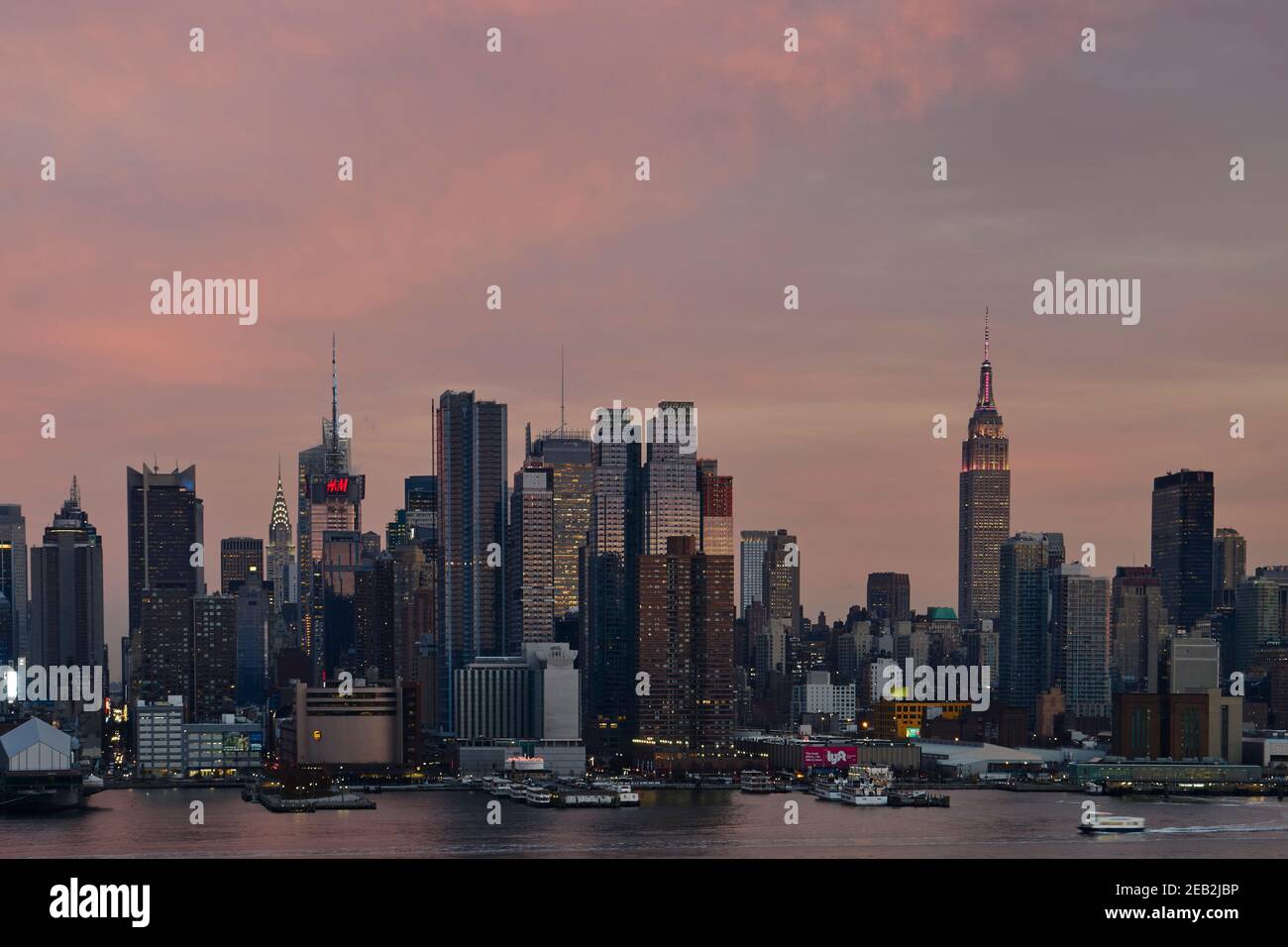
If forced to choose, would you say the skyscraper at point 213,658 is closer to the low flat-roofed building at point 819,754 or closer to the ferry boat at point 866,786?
the low flat-roofed building at point 819,754

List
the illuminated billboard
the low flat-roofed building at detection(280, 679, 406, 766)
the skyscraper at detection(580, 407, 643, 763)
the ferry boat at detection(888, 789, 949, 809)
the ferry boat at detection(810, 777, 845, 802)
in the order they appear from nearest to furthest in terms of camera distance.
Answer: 1. the ferry boat at detection(888, 789, 949, 809)
2. the ferry boat at detection(810, 777, 845, 802)
3. the low flat-roofed building at detection(280, 679, 406, 766)
4. the illuminated billboard
5. the skyscraper at detection(580, 407, 643, 763)

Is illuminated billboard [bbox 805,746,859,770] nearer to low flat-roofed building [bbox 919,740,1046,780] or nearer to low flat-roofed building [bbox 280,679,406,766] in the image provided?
low flat-roofed building [bbox 919,740,1046,780]

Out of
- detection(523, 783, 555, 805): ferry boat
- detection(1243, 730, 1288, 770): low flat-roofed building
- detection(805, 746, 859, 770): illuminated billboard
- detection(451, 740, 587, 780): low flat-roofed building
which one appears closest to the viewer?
detection(523, 783, 555, 805): ferry boat

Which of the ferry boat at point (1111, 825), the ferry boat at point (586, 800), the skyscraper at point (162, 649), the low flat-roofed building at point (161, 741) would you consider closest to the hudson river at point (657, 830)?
the ferry boat at point (1111, 825)

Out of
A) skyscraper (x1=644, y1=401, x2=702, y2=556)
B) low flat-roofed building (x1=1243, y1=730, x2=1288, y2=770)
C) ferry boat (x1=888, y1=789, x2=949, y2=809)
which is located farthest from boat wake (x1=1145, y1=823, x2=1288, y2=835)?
skyscraper (x1=644, y1=401, x2=702, y2=556)

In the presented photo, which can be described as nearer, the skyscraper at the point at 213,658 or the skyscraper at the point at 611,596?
the skyscraper at the point at 611,596
